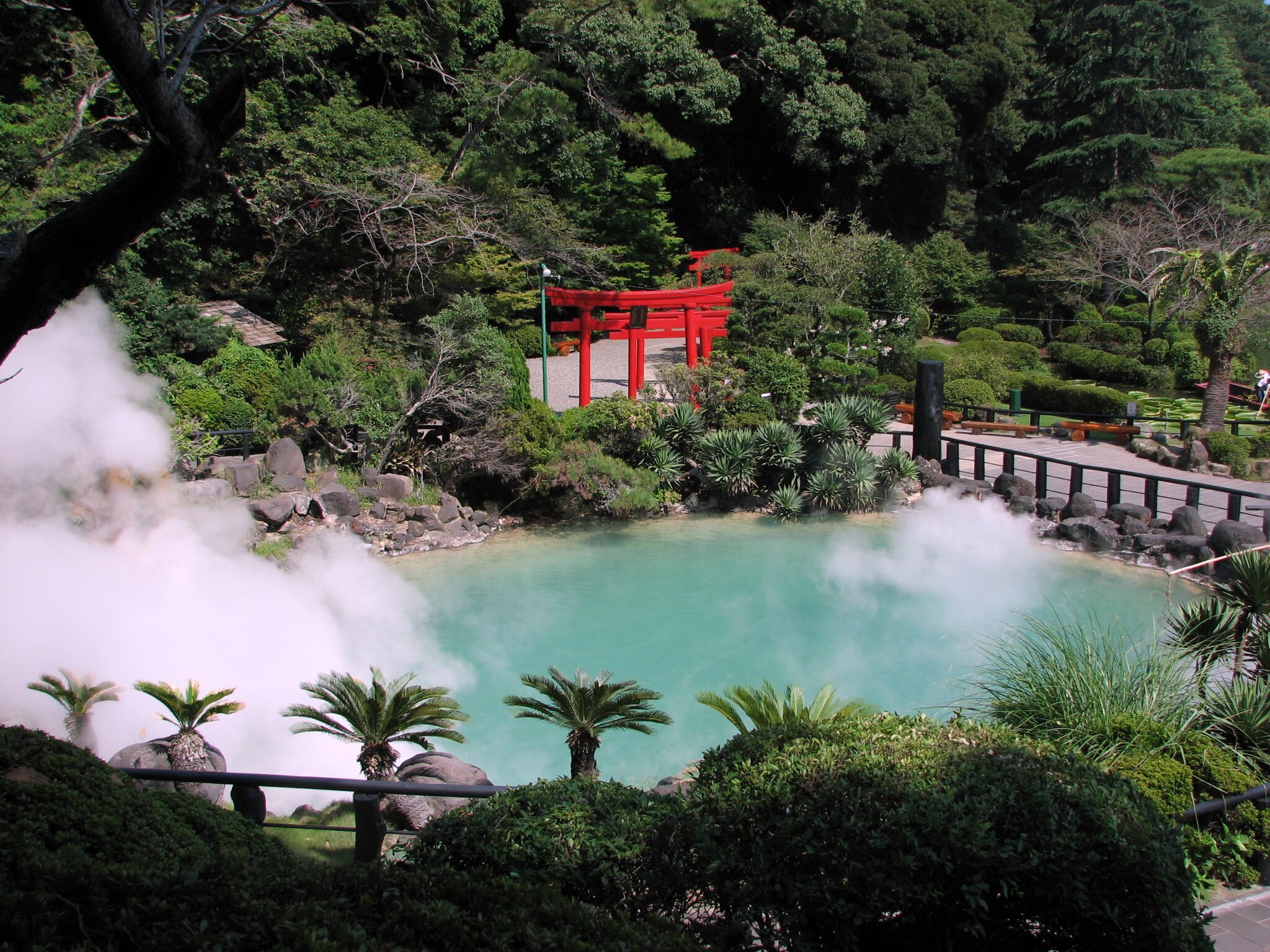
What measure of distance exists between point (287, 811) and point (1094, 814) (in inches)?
263

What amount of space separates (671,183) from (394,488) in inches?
779

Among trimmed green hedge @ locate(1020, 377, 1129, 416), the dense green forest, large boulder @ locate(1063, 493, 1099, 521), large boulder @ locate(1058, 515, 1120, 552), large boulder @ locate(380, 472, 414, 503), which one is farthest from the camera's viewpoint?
trimmed green hedge @ locate(1020, 377, 1129, 416)

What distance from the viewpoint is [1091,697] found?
531 cm

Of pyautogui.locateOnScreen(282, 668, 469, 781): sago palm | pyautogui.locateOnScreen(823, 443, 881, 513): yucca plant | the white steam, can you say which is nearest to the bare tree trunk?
pyautogui.locateOnScreen(823, 443, 881, 513): yucca plant

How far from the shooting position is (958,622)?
11078 mm

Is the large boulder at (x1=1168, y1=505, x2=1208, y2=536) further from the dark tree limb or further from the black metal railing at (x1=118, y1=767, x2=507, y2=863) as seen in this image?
the dark tree limb

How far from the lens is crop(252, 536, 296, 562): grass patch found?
12852mm

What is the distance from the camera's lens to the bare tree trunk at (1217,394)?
17203mm

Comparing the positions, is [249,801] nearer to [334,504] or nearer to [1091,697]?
[1091,697]

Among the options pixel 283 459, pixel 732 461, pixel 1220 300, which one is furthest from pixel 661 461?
pixel 1220 300

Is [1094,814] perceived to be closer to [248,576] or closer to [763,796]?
[763,796]

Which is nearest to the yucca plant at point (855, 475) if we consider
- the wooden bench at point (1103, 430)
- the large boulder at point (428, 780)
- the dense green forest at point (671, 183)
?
the dense green forest at point (671, 183)

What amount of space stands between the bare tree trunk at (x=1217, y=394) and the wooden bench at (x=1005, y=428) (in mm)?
3039

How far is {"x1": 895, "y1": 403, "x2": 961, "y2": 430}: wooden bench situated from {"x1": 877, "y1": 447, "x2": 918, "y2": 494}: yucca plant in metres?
3.98
